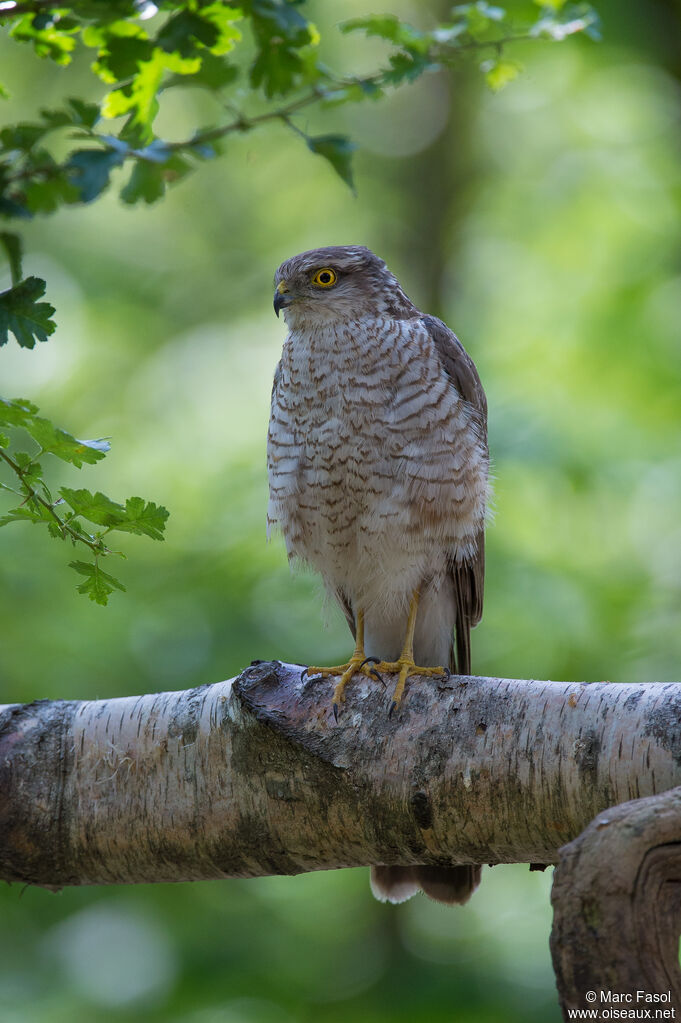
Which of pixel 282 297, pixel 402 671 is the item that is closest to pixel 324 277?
pixel 282 297

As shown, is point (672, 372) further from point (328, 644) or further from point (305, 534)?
point (305, 534)

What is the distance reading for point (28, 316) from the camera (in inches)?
75.6

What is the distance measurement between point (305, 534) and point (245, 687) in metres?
1.04

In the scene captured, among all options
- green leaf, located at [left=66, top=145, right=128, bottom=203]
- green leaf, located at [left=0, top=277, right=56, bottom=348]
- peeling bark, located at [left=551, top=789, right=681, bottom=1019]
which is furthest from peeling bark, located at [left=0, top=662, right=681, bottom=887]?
green leaf, located at [left=66, top=145, right=128, bottom=203]

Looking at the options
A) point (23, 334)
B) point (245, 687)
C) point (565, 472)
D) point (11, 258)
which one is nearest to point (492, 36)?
point (11, 258)

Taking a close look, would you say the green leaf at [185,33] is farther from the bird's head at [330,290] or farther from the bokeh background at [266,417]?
the bokeh background at [266,417]

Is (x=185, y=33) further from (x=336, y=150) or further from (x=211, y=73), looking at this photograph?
(x=336, y=150)

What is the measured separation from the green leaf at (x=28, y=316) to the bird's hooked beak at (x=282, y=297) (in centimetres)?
178

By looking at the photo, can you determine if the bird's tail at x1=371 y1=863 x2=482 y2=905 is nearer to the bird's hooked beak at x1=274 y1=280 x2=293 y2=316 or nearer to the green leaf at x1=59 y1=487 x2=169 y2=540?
the green leaf at x1=59 y1=487 x2=169 y2=540

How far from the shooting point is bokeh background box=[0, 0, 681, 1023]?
516cm

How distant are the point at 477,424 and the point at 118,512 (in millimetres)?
1938

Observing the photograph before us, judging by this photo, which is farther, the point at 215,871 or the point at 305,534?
the point at 305,534

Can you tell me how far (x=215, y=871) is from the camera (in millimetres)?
2750

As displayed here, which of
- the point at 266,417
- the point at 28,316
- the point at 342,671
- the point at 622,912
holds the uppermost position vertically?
the point at 28,316
